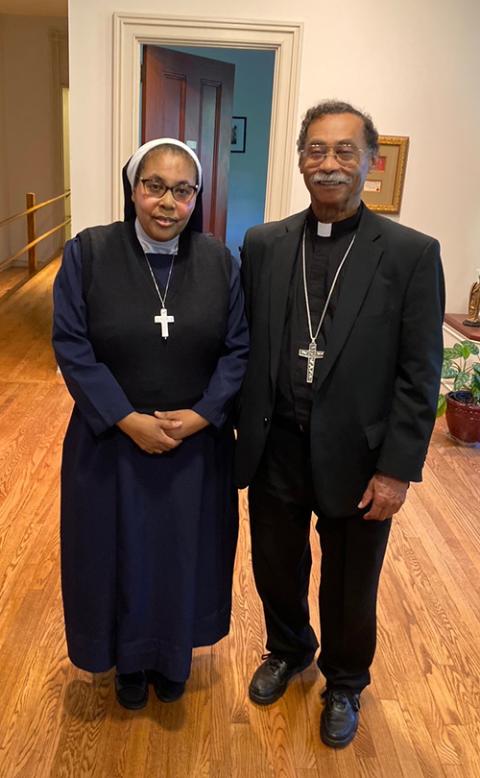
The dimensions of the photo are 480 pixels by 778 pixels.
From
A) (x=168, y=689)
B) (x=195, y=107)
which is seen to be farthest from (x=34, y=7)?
(x=168, y=689)

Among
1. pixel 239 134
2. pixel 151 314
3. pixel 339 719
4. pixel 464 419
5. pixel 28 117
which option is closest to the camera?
pixel 151 314

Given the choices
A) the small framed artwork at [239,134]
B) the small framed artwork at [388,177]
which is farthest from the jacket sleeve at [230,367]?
the small framed artwork at [239,134]

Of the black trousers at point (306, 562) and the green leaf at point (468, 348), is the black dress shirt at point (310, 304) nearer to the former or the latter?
the black trousers at point (306, 562)

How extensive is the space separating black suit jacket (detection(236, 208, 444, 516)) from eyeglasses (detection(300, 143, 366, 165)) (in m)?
0.14

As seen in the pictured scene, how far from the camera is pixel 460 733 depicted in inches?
70.6

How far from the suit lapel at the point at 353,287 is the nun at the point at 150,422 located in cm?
25

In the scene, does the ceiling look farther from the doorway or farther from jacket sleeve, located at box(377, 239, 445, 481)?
A: jacket sleeve, located at box(377, 239, 445, 481)

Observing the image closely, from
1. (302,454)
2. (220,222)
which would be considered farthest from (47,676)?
(220,222)

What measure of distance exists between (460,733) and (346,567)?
580 millimetres

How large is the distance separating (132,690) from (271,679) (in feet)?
1.25

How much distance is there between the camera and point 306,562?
1.85 meters

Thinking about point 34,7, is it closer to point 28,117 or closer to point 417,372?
point 28,117

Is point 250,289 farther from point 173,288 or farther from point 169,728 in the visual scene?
point 169,728

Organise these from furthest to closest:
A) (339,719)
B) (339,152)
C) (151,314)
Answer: (339,719) < (151,314) < (339,152)
